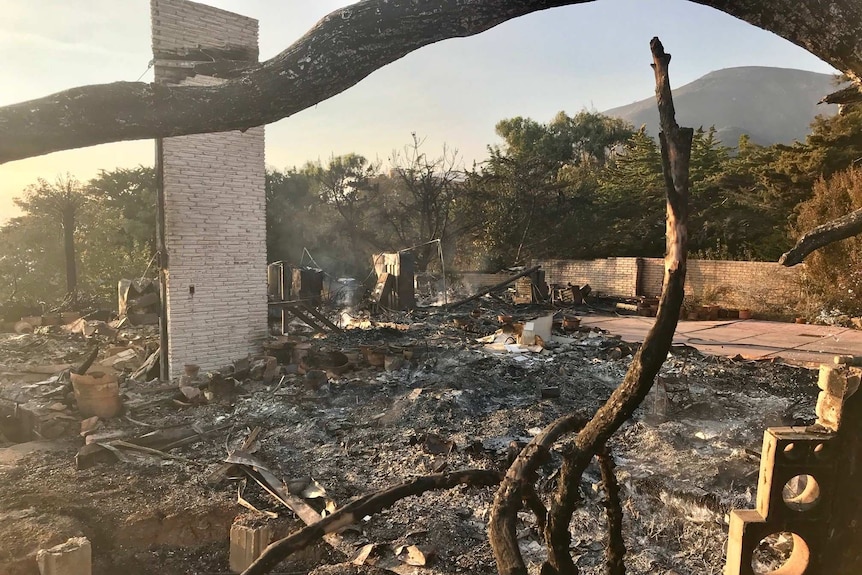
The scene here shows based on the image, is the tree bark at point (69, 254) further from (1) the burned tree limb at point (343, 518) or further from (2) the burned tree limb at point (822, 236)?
(2) the burned tree limb at point (822, 236)

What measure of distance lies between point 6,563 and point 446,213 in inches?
856

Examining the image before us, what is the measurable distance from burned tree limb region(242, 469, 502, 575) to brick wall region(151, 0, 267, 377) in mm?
7891

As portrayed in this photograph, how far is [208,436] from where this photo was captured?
621cm

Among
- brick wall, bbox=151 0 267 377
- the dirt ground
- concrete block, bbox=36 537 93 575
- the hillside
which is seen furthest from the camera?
the hillside

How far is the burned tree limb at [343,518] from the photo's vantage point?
113 centimetres

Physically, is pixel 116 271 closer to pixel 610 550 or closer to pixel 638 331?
pixel 638 331

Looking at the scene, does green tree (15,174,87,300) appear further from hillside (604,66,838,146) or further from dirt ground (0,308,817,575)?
hillside (604,66,838,146)

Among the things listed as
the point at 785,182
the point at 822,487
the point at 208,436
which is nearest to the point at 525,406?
the point at 208,436

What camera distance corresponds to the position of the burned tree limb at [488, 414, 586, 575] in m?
1.10

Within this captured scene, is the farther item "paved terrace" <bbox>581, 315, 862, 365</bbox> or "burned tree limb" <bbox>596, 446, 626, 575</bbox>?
"paved terrace" <bbox>581, 315, 862, 365</bbox>

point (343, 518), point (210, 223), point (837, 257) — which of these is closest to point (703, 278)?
point (837, 257)

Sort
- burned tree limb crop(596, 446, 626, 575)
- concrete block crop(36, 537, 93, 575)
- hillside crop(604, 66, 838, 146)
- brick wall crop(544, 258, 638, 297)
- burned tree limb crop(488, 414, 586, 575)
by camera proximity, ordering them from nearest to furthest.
→ burned tree limb crop(488, 414, 586, 575) < burned tree limb crop(596, 446, 626, 575) < concrete block crop(36, 537, 93, 575) < brick wall crop(544, 258, 638, 297) < hillside crop(604, 66, 838, 146)

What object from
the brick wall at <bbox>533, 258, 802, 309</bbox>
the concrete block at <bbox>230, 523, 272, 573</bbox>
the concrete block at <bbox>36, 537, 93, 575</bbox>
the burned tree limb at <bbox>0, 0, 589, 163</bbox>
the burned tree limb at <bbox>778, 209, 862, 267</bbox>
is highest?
the burned tree limb at <bbox>0, 0, 589, 163</bbox>

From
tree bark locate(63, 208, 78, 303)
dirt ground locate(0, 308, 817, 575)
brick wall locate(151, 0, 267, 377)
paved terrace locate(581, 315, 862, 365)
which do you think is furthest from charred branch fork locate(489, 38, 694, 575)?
tree bark locate(63, 208, 78, 303)
